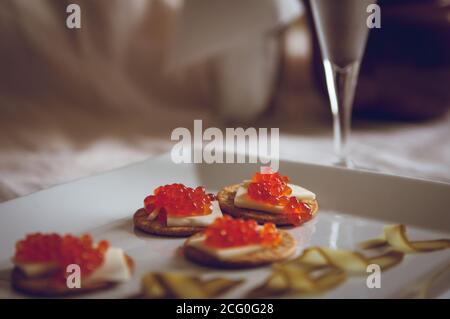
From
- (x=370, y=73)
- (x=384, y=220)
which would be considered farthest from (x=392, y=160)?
(x=384, y=220)

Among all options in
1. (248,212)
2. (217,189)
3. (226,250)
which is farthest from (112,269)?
(217,189)

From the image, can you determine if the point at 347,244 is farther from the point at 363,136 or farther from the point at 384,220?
the point at 363,136

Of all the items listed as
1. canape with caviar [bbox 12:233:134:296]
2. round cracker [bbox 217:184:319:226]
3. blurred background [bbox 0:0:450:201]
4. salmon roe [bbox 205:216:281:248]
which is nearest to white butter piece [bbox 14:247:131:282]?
canape with caviar [bbox 12:233:134:296]

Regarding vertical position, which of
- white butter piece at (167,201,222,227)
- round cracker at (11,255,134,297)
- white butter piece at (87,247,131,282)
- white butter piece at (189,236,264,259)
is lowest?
round cracker at (11,255,134,297)

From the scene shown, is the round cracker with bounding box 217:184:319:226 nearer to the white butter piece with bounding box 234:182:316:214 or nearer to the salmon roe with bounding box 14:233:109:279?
the white butter piece with bounding box 234:182:316:214

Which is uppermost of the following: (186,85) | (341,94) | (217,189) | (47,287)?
(186,85)

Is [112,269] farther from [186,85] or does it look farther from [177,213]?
[186,85]

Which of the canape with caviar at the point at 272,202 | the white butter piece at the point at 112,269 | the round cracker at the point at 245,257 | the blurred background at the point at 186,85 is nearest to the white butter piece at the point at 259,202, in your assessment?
the canape with caviar at the point at 272,202
